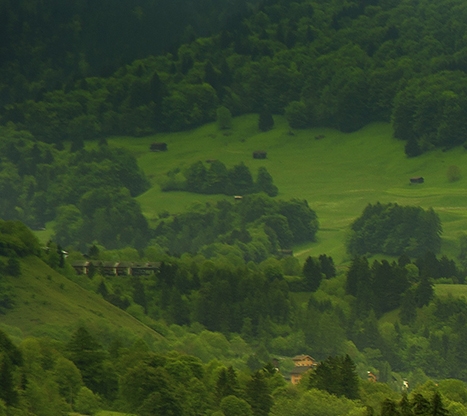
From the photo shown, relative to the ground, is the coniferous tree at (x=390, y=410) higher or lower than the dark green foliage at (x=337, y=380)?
higher

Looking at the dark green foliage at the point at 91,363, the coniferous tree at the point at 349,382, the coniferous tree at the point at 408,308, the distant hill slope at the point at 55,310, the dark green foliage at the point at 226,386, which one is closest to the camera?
the dark green foliage at the point at 226,386

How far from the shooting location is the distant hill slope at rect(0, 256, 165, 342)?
452ft

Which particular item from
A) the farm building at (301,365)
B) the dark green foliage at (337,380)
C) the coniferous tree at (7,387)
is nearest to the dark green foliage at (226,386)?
the dark green foliage at (337,380)

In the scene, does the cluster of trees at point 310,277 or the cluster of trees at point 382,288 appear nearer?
the cluster of trees at point 382,288

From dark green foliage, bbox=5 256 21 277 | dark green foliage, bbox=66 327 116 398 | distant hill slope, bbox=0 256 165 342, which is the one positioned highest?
dark green foliage, bbox=66 327 116 398

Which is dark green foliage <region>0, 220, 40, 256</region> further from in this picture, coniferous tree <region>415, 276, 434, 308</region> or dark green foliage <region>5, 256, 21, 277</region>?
coniferous tree <region>415, 276, 434, 308</region>

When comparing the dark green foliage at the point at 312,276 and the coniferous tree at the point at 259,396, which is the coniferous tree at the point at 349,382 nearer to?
the coniferous tree at the point at 259,396

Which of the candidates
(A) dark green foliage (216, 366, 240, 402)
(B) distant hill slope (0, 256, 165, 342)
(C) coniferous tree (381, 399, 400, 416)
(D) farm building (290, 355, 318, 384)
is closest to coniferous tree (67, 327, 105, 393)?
(A) dark green foliage (216, 366, 240, 402)

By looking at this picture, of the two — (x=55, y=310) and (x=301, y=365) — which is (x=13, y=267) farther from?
(x=301, y=365)

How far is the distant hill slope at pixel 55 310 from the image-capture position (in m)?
138

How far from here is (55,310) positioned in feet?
467

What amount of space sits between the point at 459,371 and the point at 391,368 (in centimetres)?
518

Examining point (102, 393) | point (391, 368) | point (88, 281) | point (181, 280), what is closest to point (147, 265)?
point (181, 280)

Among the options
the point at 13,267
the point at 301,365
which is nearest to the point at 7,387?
the point at 13,267
